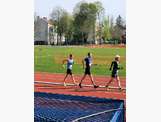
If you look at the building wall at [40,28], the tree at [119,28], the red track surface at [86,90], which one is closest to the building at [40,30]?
the building wall at [40,28]

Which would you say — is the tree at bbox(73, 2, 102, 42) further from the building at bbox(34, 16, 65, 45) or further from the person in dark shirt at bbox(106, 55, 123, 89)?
the person in dark shirt at bbox(106, 55, 123, 89)

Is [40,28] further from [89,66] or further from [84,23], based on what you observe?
[89,66]

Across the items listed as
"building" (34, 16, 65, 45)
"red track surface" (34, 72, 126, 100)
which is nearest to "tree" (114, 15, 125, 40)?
"red track surface" (34, 72, 126, 100)

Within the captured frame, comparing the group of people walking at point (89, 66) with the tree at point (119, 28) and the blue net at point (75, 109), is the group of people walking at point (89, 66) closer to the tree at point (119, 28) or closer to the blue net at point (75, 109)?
the tree at point (119, 28)

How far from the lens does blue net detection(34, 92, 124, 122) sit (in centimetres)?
749

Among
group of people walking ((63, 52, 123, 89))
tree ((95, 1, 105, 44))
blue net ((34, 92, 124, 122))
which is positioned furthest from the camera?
group of people walking ((63, 52, 123, 89))

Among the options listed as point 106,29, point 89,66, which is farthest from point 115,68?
point 106,29

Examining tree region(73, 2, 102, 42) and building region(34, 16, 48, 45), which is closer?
tree region(73, 2, 102, 42)

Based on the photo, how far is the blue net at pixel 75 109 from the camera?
7.49m
